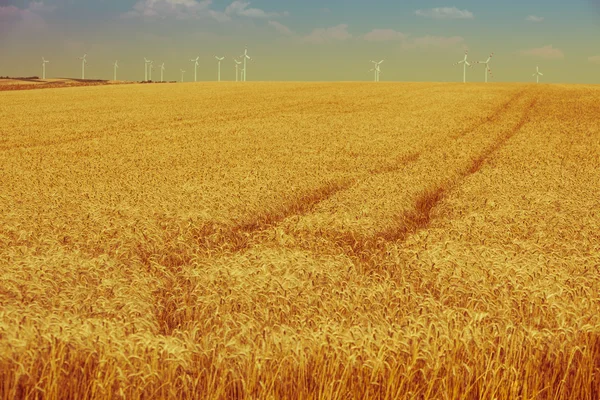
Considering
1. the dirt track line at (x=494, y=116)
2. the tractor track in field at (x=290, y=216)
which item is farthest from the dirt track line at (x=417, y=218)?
the dirt track line at (x=494, y=116)

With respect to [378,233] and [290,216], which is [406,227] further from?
[290,216]

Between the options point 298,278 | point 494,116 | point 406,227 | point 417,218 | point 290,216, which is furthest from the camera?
point 494,116

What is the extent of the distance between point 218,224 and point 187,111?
3165cm

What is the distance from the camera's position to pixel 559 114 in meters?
38.7

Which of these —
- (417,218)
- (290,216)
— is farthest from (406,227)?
(290,216)

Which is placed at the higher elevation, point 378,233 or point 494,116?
point 494,116

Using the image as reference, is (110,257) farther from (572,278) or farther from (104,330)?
(572,278)

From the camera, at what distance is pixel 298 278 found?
23.1 ft

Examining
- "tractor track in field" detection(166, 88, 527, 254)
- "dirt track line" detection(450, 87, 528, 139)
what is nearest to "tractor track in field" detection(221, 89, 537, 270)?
"tractor track in field" detection(166, 88, 527, 254)

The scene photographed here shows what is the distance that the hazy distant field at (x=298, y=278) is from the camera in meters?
4.80

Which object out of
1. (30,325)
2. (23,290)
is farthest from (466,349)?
(23,290)

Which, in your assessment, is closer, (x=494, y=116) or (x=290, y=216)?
(x=290, y=216)

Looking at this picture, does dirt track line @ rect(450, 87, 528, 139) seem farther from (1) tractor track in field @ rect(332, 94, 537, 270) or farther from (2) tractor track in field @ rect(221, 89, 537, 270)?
(1) tractor track in field @ rect(332, 94, 537, 270)

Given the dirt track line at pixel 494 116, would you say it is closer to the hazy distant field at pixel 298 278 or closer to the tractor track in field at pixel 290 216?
the hazy distant field at pixel 298 278
